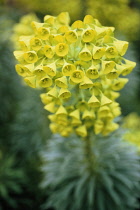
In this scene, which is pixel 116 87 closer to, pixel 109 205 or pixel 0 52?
pixel 109 205

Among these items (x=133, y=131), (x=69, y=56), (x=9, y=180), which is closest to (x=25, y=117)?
(x=9, y=180)

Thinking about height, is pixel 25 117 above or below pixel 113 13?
below

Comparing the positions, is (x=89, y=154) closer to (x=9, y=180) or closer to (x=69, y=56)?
(x=69, y=56)

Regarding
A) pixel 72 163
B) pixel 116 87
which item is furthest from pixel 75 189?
pixel 116 87

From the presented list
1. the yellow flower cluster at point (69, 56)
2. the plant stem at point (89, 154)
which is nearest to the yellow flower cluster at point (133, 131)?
the plant stem at point (89, 154)

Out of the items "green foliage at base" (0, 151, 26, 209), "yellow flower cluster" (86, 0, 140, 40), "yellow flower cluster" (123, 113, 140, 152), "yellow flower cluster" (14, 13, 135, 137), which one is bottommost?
"green foliage at base" (0, 151, 26, 209)

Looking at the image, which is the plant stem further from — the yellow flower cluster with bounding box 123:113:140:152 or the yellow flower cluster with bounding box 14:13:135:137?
the yellow flower cluster with bounding box 123:113:140:152

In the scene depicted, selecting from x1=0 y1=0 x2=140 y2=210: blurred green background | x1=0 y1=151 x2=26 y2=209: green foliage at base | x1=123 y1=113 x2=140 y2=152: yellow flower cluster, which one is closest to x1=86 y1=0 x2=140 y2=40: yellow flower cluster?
x1=0 y1=0 x2=140 y2=210: blurred green background

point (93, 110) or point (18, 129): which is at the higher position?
point (93, 110)
